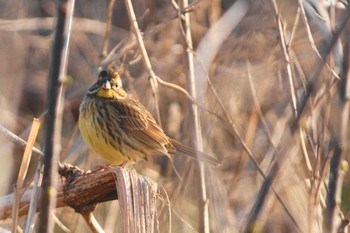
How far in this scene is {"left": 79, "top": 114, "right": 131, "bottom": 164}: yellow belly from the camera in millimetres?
3947

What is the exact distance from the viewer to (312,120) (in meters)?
3.40

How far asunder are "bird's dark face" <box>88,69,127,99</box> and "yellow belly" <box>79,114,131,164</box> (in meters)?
0.19

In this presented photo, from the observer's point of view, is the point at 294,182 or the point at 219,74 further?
the point at 219,74

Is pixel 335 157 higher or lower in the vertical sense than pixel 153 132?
lower

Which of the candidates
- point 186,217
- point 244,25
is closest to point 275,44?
point 244,25

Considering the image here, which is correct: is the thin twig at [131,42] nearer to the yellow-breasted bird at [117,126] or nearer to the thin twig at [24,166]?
the yellow-breasted bird at [117,126]

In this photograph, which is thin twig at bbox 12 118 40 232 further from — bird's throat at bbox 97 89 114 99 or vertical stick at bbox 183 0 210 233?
bird's throat at bbox 97 89 114 99

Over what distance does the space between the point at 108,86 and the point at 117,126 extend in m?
0.30

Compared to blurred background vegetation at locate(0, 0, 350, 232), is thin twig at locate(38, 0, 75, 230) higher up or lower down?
lower down

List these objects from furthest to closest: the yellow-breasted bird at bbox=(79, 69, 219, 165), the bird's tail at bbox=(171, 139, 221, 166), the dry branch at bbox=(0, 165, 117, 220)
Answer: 1. the yellow-breasted bird at bbox=(79, 69, 219, 165)
2. the bird's tail at bbox=(171, 139, 221, 166)
3. the dry branch at bbox=(0, 165, 117, 220)

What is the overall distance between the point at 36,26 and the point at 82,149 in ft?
3.49

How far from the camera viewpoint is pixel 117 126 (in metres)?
4.25

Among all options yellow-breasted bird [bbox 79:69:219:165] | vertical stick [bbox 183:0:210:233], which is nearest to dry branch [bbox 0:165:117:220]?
vertical stick [bbox 183:0:210:233]

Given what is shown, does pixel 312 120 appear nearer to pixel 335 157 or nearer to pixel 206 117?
pixel 206 117
